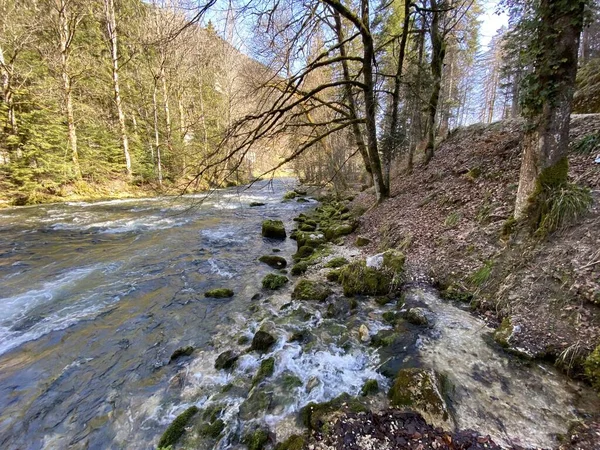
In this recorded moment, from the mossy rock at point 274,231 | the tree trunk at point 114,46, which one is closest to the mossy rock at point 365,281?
the mossy rock at point 274,231

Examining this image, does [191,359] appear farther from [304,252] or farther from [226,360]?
[304,252]

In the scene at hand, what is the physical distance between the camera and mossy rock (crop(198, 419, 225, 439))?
2.82 m

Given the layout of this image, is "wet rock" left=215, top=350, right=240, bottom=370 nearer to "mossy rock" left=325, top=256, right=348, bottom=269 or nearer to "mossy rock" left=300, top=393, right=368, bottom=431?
"mossy rock" left=300, top=393, right=368, bottom=431

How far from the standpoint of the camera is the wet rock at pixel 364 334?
3.99 metres

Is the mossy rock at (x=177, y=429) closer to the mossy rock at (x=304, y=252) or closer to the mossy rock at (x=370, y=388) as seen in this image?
the mossy rock at (x=370, y=388)

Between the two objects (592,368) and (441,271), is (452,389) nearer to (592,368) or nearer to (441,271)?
(592,368)

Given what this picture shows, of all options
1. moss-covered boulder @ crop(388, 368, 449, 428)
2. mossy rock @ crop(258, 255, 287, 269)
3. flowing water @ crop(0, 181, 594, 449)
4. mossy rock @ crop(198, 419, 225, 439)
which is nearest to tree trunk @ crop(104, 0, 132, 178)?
flowing water @ crop(0, 181, 594, 449)

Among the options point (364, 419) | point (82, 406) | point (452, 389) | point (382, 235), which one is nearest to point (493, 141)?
point (382, 235)

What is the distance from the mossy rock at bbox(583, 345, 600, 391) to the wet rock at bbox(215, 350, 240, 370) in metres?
4.18

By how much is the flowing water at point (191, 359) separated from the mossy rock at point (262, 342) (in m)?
0.11

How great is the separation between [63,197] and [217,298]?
15399mm

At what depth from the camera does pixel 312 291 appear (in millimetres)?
5500

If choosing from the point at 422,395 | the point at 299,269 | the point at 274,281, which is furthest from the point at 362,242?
the point at 422,395

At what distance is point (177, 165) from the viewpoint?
23078mm
